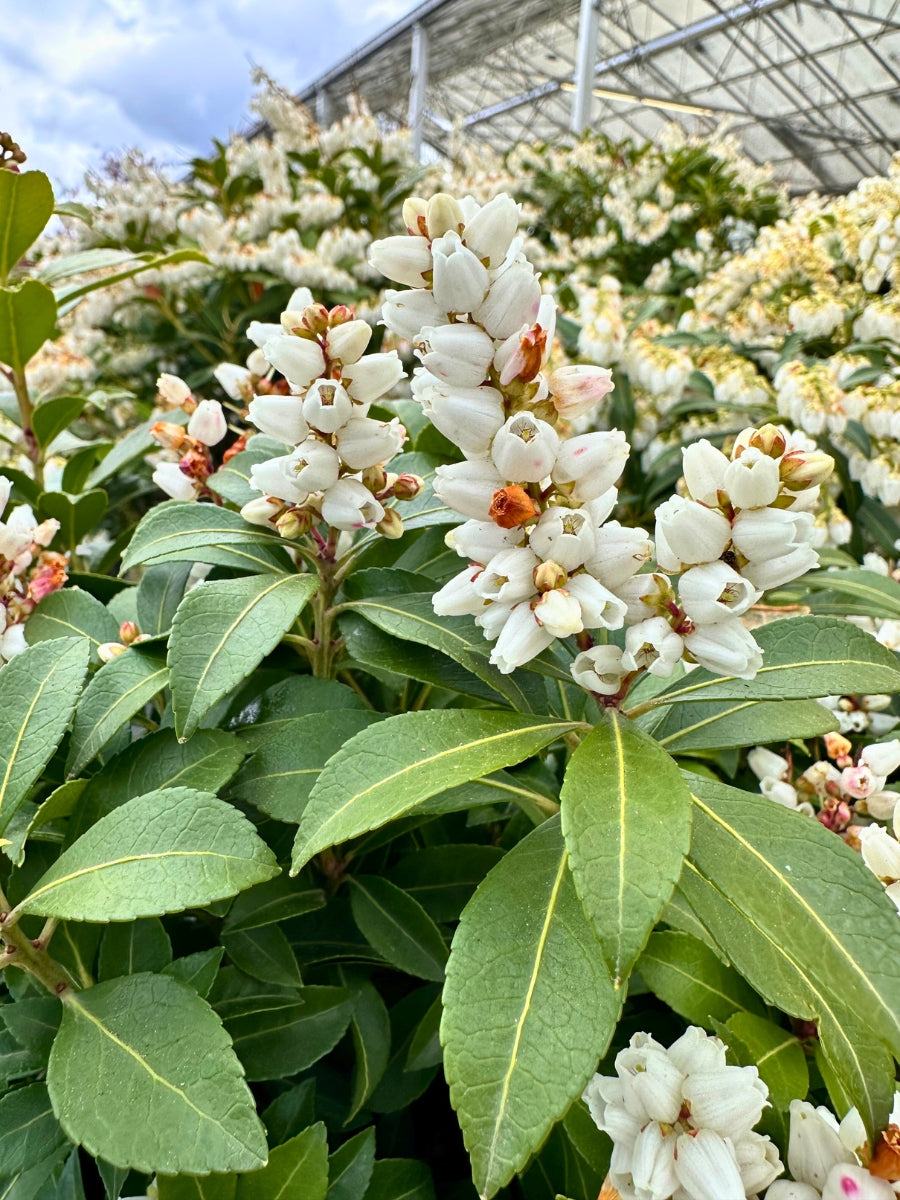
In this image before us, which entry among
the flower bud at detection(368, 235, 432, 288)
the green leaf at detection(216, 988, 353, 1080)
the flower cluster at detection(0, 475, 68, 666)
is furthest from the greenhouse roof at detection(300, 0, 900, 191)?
the green leaf at detection(216, 988, 353, 1080)

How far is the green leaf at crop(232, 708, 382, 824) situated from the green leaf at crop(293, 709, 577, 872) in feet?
0.36

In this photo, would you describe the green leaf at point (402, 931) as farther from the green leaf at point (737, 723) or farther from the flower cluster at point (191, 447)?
the flower cluster at point (191, 447)

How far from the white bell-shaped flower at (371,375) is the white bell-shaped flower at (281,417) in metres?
0.04

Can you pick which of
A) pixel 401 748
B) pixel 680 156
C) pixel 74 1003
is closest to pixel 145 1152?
pixel 74 1003

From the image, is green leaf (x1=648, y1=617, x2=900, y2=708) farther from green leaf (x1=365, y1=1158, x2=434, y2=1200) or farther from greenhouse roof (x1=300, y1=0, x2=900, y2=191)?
greenhouse roof (x1=300, y1=0, x2=900, y2=191)

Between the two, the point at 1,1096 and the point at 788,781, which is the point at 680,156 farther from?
the point at 1,1096

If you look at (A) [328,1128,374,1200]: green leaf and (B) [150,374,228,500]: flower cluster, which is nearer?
(A) [328,1128,374,1200]: green leaf

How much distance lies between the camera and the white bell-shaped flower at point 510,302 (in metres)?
0.49

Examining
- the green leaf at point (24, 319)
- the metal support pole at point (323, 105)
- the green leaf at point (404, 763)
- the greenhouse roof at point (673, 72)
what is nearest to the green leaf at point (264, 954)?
the green leaf at point (404, 763)

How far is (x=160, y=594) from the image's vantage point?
837 millimetres

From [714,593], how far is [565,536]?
0.10 meters

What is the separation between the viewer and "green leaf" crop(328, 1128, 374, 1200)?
1.95ft

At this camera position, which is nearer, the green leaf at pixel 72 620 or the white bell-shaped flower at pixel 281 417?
the white bell-shaped flower at pixel 281 417

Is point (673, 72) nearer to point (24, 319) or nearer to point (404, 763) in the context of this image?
point (24, 319)
